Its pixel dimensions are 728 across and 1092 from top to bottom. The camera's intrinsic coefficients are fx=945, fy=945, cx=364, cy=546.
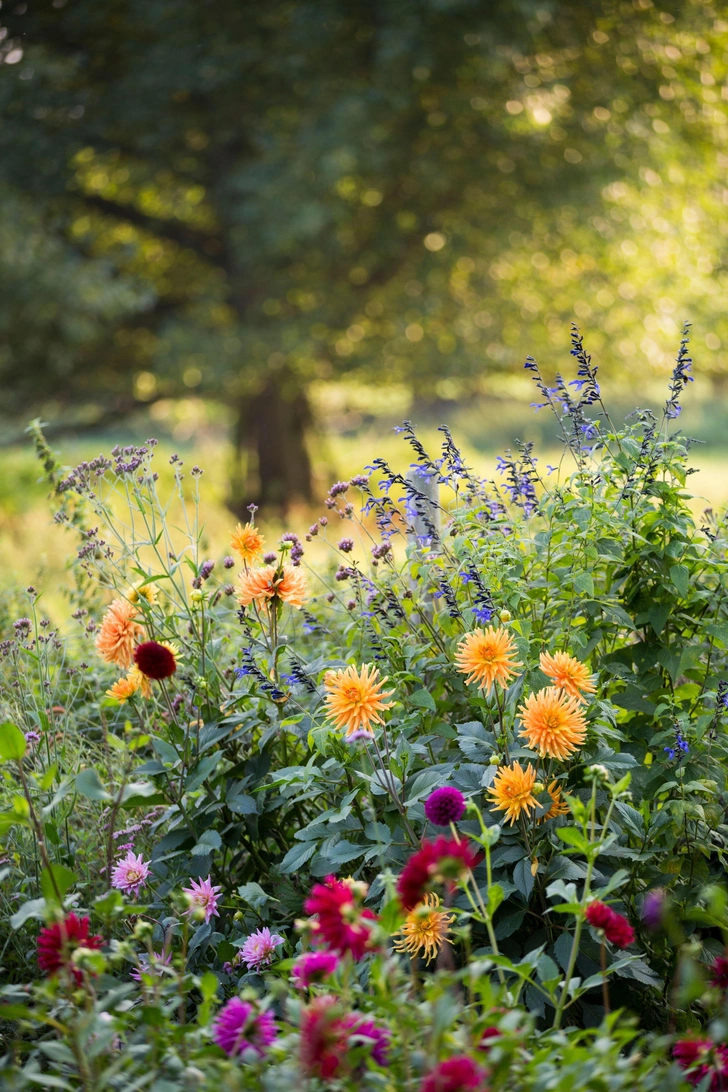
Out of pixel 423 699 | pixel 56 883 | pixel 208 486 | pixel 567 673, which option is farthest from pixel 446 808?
pixel 208 486

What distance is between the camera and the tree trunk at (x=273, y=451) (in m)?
11.2

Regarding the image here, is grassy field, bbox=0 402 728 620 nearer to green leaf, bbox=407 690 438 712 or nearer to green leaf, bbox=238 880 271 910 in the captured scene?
green leaf, bbox=407 690 438 712

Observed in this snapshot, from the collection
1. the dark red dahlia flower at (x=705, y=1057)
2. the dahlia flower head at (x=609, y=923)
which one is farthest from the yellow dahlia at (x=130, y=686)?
the dark red dahlia flower at (x=705, y=1057)

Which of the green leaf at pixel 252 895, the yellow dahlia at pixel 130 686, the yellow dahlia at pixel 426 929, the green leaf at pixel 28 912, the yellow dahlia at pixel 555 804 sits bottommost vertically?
the yellow dahlia at pixel 426 929

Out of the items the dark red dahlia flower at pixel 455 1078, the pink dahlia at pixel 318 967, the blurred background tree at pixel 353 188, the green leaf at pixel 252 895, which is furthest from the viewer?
the blurred background tree at pixel 353 188

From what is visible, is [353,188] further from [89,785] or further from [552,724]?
[89,785]

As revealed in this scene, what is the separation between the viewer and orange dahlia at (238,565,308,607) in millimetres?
2014

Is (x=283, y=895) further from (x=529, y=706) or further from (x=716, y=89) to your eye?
(x=716, y=89)

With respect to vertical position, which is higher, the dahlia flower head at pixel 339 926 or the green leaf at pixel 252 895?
the green leaf at pixel 252 895

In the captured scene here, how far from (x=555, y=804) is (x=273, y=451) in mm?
9763

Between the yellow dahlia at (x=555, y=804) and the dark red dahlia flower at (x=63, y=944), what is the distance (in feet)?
A: 2.78

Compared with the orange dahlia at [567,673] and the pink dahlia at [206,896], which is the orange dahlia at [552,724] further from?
the pink dahlia at [206,896]

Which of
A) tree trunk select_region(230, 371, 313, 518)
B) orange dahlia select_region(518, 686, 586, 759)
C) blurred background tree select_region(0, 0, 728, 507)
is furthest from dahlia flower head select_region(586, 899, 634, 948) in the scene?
tree trunk select_region(230, 371, 313, 518)

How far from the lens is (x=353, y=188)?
943cm
